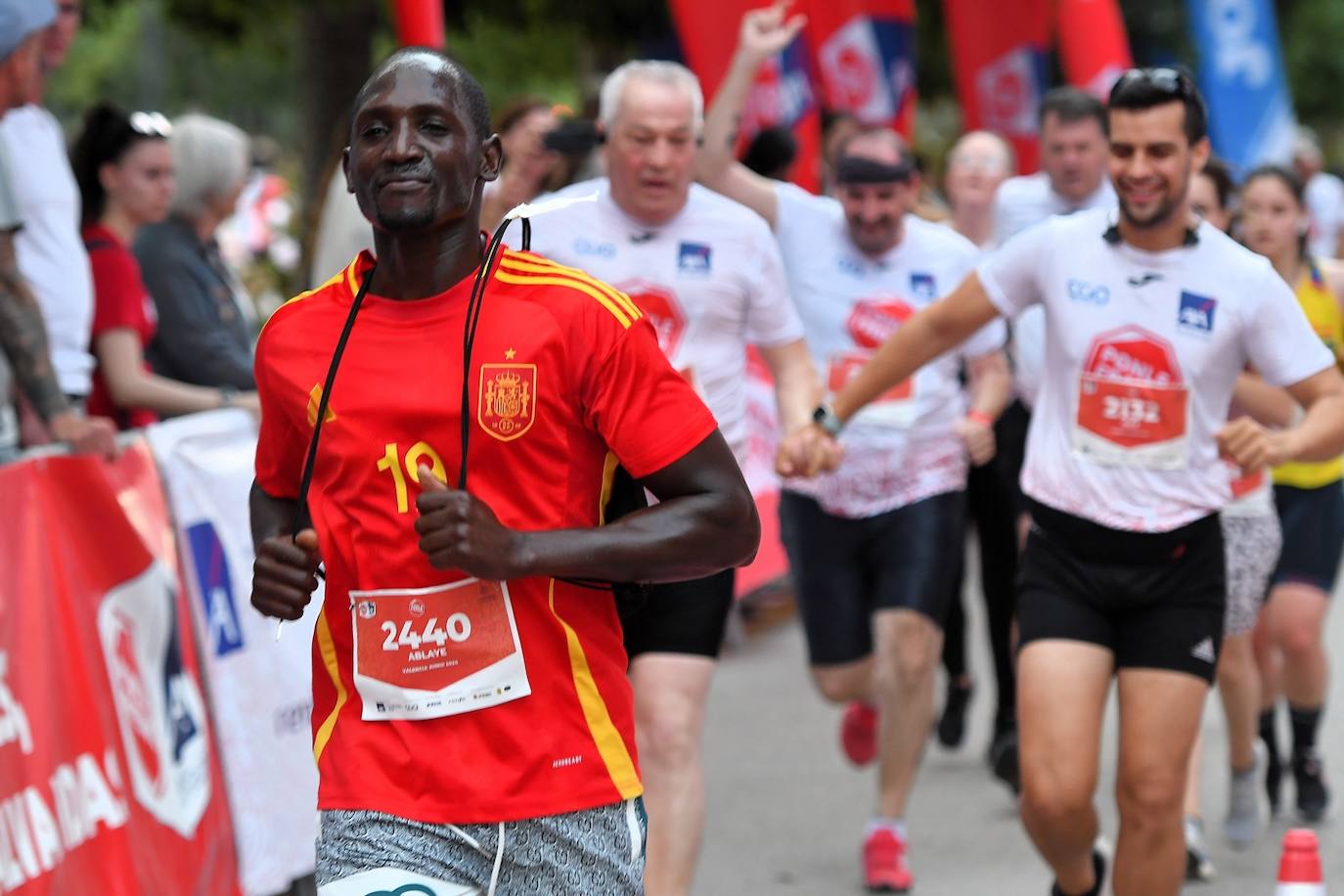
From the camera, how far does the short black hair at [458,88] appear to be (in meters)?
3.47

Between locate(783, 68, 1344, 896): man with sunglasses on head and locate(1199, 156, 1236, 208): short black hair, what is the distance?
6.98ft

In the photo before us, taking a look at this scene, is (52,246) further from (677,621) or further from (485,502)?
(485,502)

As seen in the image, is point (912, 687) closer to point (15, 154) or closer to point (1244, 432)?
point (1244, 432)

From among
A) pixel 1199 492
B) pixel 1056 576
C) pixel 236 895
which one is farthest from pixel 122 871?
pixel 1199 492

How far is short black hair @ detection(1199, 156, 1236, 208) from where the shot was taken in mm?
7734

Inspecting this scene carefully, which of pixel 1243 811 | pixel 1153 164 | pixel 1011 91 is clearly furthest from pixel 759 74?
pixel 1011 91

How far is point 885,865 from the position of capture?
23.0 feet

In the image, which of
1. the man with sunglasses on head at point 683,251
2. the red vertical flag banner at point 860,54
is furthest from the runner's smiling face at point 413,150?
the red vertical flag banner at point 860,54

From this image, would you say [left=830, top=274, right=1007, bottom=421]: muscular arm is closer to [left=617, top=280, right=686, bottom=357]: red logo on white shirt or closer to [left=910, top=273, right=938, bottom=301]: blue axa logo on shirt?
[left=617, top=280, right=686, bottom=357]: red logo on white shirt

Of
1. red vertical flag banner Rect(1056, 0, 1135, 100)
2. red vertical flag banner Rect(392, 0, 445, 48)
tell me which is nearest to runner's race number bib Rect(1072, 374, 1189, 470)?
red vertical flag banner Rect(392, 0, 445, 48)

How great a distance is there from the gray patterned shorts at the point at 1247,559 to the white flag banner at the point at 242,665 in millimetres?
2954

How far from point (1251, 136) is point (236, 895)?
11572 millimetres

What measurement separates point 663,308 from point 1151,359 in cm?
134

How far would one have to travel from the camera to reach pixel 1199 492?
5.59m
